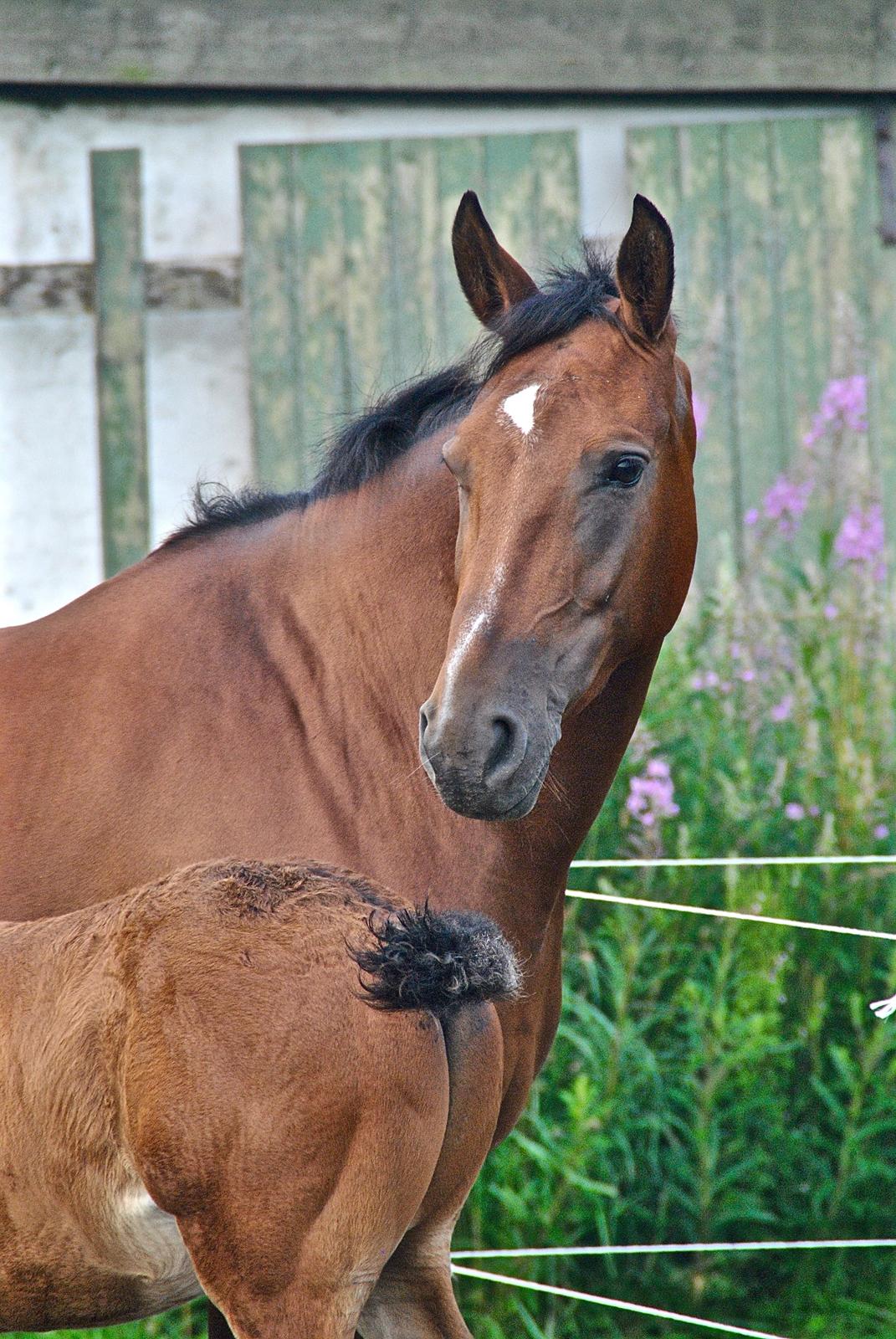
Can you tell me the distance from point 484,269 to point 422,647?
0.68 meters

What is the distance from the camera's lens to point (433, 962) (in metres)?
1.59

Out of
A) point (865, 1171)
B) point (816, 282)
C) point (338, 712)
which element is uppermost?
point (816, 282)

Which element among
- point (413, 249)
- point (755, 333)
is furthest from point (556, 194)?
point (755, 333)

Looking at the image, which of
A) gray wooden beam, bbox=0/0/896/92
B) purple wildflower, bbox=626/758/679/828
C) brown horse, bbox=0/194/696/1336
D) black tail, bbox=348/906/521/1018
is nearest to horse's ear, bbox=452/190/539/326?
brown horse, bbox=0/194/696/1336

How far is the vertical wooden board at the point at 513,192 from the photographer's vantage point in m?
4.83

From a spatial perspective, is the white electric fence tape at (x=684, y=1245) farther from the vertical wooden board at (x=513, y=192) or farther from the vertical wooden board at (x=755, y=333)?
the vertical wooden board at (x=513, y=192)

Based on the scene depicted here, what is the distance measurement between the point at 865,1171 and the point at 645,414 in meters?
2.21

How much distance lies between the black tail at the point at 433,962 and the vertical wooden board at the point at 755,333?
138 inches

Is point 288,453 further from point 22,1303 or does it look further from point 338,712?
point 22,1303

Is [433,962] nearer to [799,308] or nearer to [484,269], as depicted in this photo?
[484,269]

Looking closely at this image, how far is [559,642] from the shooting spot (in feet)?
6.99

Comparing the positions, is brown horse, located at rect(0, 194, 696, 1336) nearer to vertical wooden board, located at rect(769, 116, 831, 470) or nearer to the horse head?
the horse head

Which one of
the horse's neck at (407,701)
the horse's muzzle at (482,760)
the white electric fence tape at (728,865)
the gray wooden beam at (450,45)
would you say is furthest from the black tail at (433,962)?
the gray wooden beam at (450,45)

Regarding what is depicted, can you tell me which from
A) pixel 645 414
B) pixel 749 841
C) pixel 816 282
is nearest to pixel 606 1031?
pixel 749 841
